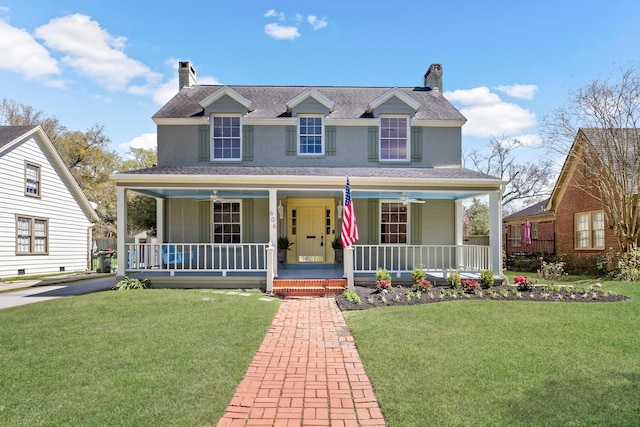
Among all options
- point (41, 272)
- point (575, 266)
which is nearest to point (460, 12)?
point (575, 266)

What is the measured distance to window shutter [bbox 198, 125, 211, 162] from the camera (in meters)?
13.2

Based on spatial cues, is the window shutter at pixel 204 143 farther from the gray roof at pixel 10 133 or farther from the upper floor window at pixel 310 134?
the gray roof at pixel 10 133

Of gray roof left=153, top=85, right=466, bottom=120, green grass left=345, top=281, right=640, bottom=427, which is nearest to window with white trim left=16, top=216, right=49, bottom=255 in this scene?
gray roof left=153, top=85, right=466, bottom=120

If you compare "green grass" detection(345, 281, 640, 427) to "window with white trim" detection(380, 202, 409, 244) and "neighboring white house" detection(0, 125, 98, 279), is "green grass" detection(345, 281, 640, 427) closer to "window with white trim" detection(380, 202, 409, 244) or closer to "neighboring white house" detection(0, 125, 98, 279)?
"window with white trim" detection(380, 202, 409, 244)

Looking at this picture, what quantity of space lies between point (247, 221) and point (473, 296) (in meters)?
7.54

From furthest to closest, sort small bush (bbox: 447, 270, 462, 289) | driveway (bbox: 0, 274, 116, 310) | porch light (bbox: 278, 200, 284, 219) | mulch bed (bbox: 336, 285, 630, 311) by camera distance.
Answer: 1. porch light (bbox: 278, 200, 284, 219)
2. small bush (bbox: 447, 270, 462, 289)
3. driveway (bbox: 0, 274, 116, 310)
4. mulch bed (bbox: 336, 285, 630, 311)

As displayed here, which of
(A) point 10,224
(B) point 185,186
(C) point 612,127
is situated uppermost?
(C) point 612,127

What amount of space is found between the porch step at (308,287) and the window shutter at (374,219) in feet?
10.2

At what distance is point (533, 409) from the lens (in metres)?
3.58

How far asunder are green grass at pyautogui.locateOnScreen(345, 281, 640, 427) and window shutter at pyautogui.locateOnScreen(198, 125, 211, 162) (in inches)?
321

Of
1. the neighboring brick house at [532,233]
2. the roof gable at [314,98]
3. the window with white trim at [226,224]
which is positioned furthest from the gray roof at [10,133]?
the neighboring brick house at [532,233]

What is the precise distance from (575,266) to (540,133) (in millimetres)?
6203

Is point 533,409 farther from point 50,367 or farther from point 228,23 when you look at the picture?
point 228,23

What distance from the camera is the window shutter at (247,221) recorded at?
43.0 feet
